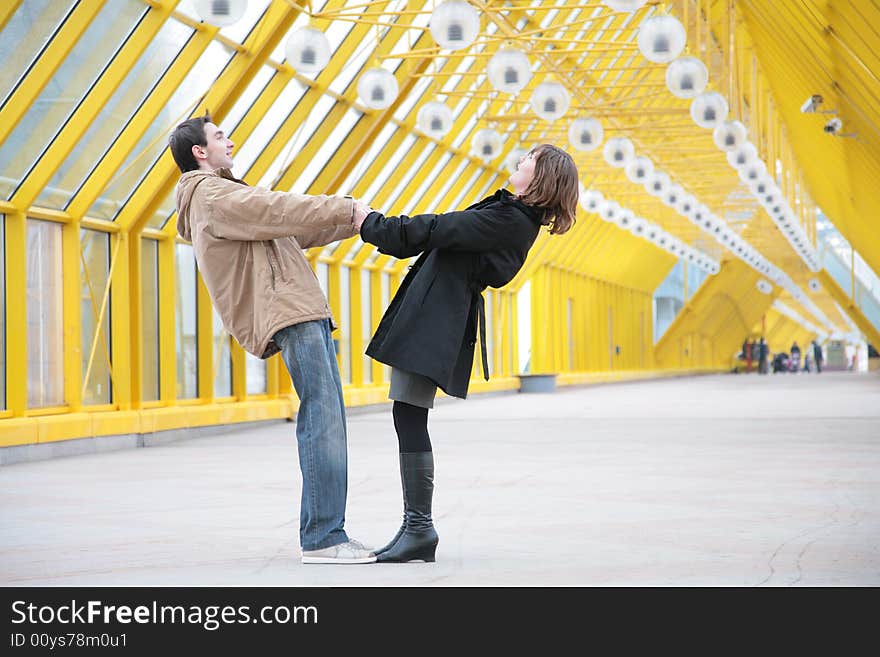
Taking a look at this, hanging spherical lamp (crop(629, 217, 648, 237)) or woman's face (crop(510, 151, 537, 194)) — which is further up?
hanging spherical lamp (crop(629, 217, 648, 237))

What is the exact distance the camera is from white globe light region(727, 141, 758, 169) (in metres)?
16.4

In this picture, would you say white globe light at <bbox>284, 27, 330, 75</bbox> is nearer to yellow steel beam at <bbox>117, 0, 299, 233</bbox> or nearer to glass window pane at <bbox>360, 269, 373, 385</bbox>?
yellow steel beam at <bbox>117, 0, 299, 233</bbox>

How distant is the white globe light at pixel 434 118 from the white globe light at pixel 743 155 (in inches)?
147

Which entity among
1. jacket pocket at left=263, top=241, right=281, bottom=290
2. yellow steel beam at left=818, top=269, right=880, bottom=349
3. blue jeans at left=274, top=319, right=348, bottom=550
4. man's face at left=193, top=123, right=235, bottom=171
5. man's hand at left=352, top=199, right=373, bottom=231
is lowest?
blue jeans at left=274, top=319, right=348, bottom=550

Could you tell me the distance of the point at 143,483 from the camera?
9602 mm

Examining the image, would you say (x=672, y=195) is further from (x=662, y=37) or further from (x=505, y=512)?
(x=505, y=512)

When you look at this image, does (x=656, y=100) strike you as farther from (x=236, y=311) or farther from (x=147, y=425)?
(x=236, y=311)

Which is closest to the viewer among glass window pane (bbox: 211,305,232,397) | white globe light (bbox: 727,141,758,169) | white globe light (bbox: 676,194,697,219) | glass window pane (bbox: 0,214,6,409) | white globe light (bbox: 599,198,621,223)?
glass window pane (bbox: 0,214,6,409)

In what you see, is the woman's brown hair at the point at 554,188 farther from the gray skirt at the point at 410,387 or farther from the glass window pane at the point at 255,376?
the glass window pane at the point at 255,376

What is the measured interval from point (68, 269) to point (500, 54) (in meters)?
5.45

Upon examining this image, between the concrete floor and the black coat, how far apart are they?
2.64ft

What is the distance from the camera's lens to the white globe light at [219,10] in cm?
981

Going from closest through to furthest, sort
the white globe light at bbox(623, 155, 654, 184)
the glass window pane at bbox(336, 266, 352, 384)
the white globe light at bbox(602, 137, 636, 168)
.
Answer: the white globe light at bbox(602, 137, 636, 168), the white globe light at bbox(623, 155, 654, 184), the glass window pane at bbox(336, 266, 352, 384)

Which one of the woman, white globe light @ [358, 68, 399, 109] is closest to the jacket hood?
the woman
